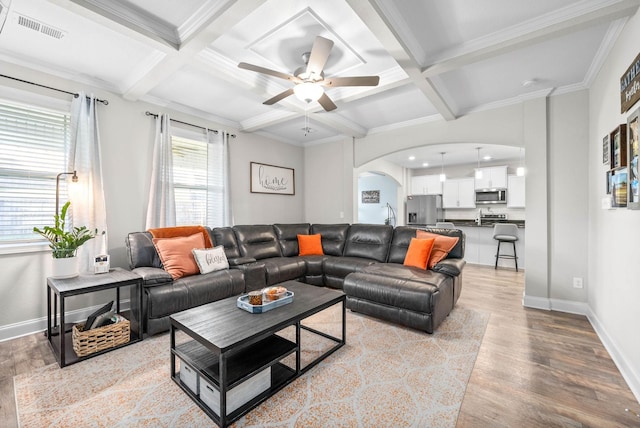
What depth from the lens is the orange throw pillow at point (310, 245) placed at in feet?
15.2

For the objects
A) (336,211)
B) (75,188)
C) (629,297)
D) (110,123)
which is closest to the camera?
(629,297)

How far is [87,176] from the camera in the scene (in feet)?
9.77

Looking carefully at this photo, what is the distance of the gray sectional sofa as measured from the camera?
263 centimetres

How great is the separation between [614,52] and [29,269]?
5634mm

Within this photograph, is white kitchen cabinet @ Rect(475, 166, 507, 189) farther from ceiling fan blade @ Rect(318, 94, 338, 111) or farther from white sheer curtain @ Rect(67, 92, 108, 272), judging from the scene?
white sheer curtain @ Rect(67, 92, 108, 272)

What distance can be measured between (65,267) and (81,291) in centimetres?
41

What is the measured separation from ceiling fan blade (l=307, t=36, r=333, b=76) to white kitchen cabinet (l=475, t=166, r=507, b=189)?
600 cm

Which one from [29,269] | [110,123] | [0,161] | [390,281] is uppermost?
[110,123]

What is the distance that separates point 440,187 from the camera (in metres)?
7.48

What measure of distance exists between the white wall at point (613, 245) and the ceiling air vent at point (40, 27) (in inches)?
168

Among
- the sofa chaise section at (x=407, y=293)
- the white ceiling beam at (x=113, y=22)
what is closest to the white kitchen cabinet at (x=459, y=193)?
the sofa chaise section at (x=407, y=293)

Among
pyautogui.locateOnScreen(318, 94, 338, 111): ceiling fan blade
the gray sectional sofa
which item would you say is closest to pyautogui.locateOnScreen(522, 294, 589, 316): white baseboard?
the gray sectional sofa

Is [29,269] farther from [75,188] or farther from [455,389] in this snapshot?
[455,389]

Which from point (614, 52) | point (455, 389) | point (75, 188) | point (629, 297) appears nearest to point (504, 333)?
point (629, 297)
